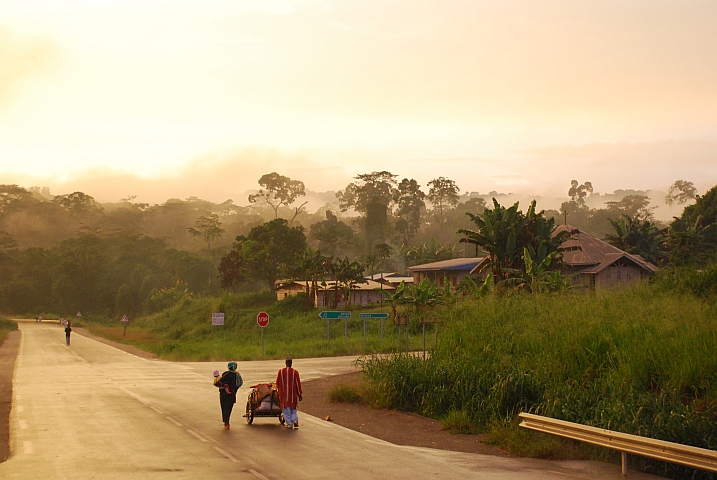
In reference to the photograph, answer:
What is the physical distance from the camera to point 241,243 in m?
92.1

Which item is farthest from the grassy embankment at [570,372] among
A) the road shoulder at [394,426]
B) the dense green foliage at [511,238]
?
the dense green foliage at [511,238]

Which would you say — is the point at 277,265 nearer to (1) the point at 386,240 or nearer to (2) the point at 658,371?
(1) the point at 386,240

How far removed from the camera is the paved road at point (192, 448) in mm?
11891

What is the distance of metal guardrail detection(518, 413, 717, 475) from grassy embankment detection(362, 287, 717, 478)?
459mm

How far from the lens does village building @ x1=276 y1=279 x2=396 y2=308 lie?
74.4m

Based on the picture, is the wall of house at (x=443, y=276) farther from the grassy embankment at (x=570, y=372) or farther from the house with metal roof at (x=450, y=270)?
the grassy embankment at (x=570, y=372)

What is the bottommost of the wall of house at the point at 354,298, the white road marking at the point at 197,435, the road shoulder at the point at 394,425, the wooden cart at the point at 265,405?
the road shoulder at the point at 394,425

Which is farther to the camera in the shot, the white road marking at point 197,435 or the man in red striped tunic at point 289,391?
the man in red striped tunic at point 289,391

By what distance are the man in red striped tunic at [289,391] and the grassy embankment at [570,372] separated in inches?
131

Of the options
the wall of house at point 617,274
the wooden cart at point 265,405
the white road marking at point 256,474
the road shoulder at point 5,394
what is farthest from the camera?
the wall of house at point 617,274

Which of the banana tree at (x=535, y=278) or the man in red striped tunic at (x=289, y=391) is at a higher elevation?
the banana tree at (x=535, y=278)

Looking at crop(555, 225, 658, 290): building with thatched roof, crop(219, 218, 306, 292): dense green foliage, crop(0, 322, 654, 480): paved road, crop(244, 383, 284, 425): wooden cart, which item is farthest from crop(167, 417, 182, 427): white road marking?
crop(219, 218, 306, 292): dense green foliage

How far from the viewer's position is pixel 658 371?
15383mm

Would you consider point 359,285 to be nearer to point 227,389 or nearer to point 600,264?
point 600,264
